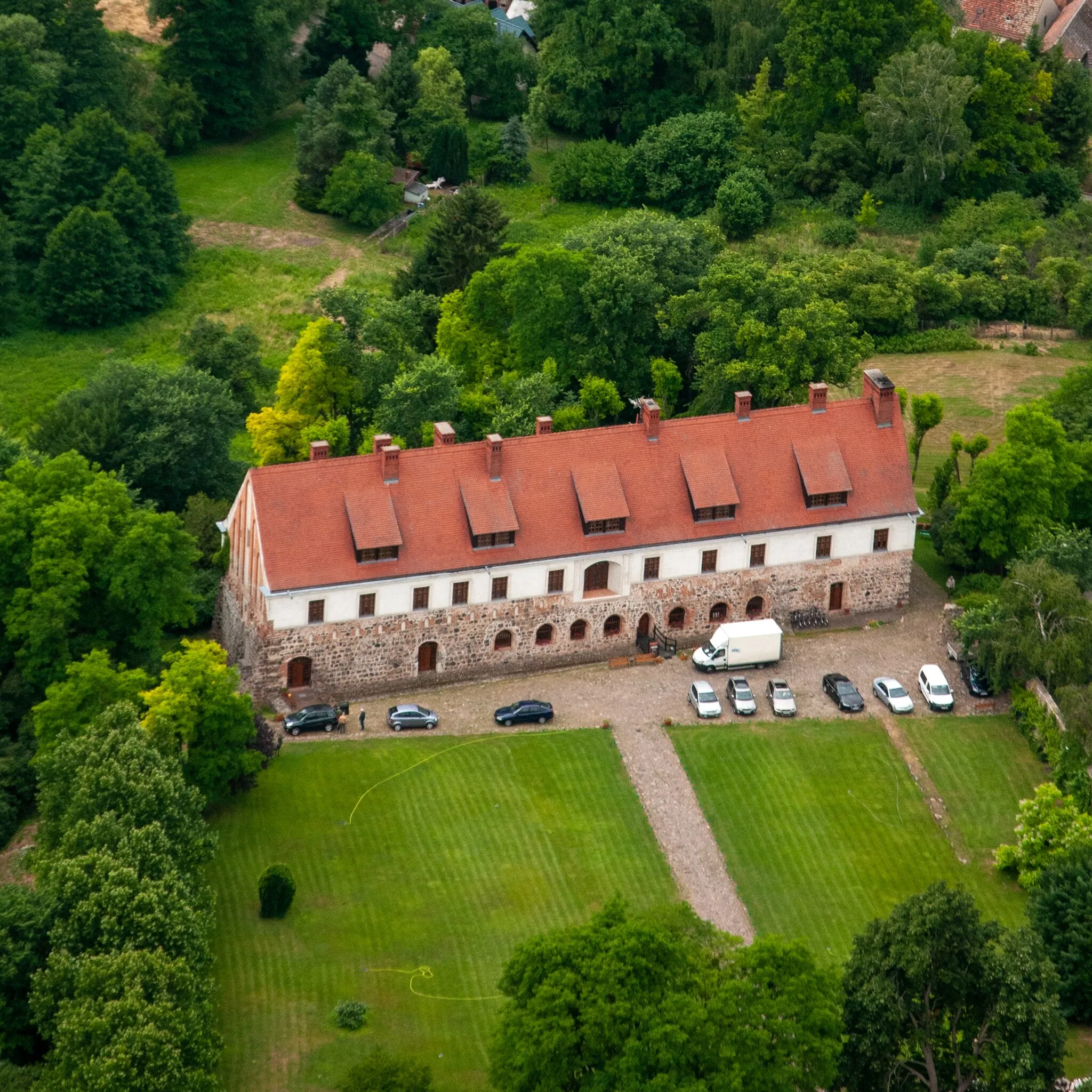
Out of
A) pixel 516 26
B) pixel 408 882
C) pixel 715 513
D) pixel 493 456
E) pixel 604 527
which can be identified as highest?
pixel 493 456

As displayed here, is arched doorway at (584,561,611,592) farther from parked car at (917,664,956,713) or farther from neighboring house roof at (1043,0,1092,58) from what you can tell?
neighboring house roof at (1043,0,1092,58)

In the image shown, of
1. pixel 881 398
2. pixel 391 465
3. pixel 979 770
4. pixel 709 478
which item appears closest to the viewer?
pixel 979 770

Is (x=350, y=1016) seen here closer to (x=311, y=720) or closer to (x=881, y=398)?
(x=311, y=720)

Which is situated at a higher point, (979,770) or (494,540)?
(494,540)

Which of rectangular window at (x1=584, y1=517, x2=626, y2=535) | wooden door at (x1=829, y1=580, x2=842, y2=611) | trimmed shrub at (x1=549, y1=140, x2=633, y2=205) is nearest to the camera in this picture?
rectangular window at (x1=584, y1=517, x2=626, y2=535)

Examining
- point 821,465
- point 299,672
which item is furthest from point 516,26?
point 299,672

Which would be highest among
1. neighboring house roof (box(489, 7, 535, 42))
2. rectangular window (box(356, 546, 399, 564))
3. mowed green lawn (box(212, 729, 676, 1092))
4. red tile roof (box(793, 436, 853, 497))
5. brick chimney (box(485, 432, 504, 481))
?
brick chimney (box(485, 432, 504, 481))

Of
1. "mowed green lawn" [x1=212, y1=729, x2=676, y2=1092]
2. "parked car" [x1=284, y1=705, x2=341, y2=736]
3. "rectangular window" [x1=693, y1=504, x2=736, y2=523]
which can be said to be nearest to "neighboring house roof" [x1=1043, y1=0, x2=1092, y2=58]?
"rectangular window" [x1=693, y1=504, x2=736, y2=523]

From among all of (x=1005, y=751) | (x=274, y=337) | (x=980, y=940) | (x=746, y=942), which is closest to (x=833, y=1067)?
(x=980, y=940)
